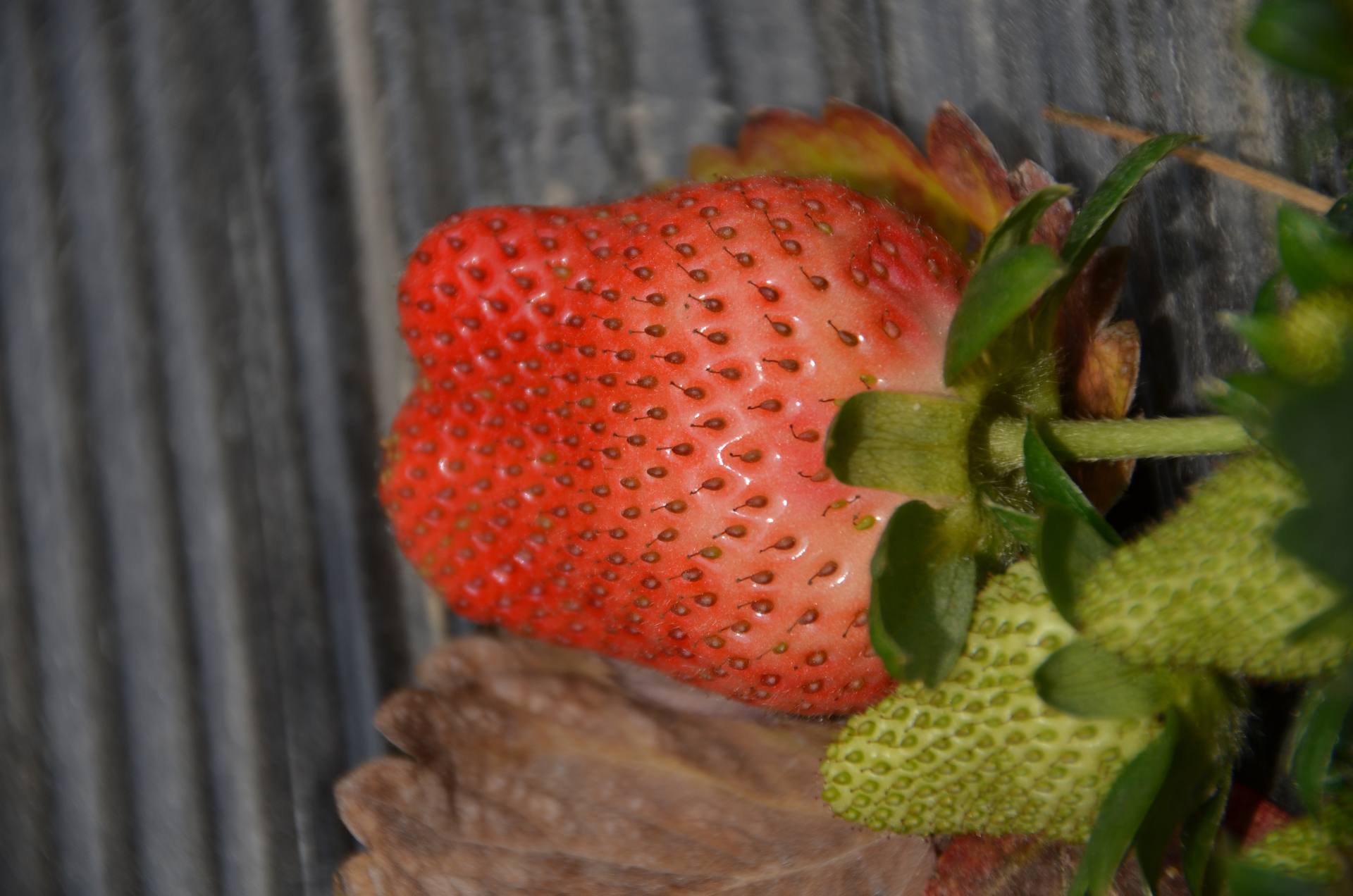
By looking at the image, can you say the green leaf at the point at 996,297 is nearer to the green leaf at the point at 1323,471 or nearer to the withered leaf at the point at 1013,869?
the green leaf at the point at 1323,471

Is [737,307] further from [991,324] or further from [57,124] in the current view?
[57,124]

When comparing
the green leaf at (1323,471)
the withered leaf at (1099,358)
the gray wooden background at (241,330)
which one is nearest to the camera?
the green leaf at (1323,471)

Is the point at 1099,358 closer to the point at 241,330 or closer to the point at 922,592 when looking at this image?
the point at 922,592

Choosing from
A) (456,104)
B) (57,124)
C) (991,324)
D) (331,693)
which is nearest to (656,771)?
(331,693)

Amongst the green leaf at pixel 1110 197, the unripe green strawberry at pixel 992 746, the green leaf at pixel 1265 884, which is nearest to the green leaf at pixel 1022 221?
the green leaf at pixel 1110 197

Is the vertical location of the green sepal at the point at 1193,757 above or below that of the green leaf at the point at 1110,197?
below

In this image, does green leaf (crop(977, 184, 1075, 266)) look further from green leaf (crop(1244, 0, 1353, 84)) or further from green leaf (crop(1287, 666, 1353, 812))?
green leaf (crop(1287, 666, 1353, 812))
